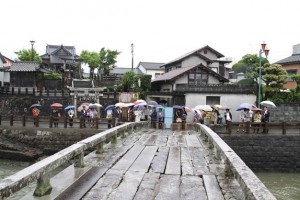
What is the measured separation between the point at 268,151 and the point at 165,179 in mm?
15313

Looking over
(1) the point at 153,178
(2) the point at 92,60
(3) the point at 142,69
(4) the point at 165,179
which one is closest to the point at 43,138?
(1) the point at 153,178

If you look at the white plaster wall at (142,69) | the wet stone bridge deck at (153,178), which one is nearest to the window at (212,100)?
the wet stone bridge deck at (153,178)

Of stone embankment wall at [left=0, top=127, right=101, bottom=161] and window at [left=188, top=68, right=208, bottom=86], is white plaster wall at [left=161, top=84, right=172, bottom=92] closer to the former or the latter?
window at [left=188, top=68, right=208, bottom=86]

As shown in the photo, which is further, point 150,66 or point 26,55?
point 150,66

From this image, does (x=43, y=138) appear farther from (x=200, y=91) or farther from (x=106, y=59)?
(x=106, y=59)

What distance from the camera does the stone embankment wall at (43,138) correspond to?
2202 cm

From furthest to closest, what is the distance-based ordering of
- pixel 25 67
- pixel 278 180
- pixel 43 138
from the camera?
pixel 25 67
pixel 43 138
pixel 278 180

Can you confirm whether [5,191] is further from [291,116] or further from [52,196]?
[291,116]

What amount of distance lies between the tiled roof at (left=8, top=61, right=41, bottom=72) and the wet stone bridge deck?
32205 millimetres

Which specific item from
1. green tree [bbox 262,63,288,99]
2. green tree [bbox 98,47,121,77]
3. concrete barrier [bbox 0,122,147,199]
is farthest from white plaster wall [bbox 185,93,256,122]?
green tree [bbox 98,47,121,77]

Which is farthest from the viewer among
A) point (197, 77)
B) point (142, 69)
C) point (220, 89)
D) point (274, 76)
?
point (142, 69)

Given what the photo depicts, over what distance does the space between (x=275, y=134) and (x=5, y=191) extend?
63.4ft

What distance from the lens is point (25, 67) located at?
38.6m

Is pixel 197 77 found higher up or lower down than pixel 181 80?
higher up
